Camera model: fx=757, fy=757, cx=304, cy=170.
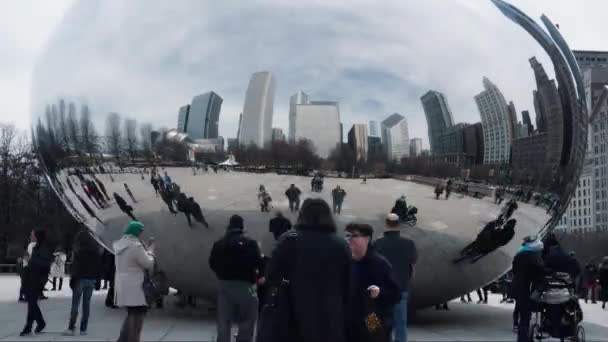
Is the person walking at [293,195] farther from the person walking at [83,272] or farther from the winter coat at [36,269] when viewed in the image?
the winter coat at [36,269]

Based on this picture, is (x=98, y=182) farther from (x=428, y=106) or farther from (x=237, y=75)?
(x=428, y=106)

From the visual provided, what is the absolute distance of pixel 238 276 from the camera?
6.34 meters

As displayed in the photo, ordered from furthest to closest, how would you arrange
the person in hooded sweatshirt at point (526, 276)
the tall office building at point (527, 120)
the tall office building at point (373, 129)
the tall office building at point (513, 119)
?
the person in hooded sweatshirt at point (526, 276), the tall office building at point (527, 120), the tall office building at point (513, 119), the tall office building at point (373, 129)

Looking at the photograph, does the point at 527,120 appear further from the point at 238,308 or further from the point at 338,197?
the point at 238,308

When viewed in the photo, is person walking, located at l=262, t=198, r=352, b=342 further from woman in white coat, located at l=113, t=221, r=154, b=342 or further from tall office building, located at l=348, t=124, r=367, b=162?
tall office building, located at l=348, t=124, r=367, b=162

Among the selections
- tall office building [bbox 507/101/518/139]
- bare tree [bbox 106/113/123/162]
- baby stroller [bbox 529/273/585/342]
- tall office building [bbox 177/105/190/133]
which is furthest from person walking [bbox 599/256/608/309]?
bare tree [bbox 106/113/123/162]

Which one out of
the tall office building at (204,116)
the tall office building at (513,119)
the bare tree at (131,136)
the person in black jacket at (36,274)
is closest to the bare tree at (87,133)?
the bare tree at (131,136)

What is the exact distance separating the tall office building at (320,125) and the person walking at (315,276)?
116 inches

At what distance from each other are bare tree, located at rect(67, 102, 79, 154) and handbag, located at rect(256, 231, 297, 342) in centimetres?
458

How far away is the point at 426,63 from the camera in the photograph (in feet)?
24.3

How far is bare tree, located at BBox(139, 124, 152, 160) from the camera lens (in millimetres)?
7496

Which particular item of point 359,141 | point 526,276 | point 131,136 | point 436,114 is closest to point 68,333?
point 131,136

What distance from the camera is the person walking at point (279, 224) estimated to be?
739 centimetres

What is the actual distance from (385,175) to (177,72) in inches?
90.1
